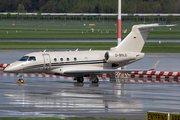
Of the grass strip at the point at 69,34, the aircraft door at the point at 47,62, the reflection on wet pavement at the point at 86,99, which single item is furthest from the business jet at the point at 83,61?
the grass strip at the point at 69,34

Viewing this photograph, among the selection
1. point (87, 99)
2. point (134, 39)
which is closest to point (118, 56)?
point (134, 39)

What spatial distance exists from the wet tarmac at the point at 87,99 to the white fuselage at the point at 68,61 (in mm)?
1380

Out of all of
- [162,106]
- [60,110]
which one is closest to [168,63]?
[162,106]

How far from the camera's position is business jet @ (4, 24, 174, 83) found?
31.9m

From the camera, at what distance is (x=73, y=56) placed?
33250 mm

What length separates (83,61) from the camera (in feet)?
109

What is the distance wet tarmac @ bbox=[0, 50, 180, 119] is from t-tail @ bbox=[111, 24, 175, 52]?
3947 mm

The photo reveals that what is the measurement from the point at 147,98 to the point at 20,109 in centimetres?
846

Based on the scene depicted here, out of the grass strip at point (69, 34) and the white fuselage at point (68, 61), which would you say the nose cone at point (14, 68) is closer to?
the white fuselage at point (68, 61)

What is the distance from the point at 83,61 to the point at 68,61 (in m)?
1.39

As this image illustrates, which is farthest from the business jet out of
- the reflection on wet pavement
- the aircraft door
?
the reflection on wet pavement

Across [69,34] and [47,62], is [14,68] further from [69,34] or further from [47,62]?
[69,34]

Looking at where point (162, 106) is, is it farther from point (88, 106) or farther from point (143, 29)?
point (143, 29)

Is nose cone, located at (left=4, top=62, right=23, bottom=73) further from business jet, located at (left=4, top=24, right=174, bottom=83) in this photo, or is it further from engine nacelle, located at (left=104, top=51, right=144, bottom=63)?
engine nacelle, located at (left=104, top=51, right=144, bottom=63)
